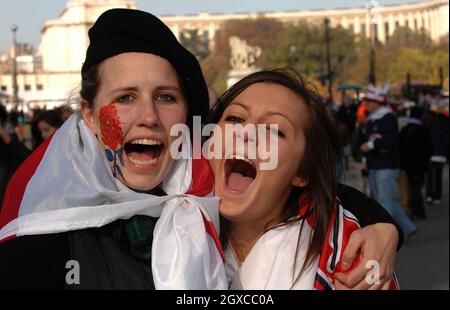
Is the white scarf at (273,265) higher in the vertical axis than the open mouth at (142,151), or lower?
lower

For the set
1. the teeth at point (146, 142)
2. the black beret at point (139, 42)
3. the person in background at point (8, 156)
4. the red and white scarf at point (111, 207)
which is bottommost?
the person in background at point (8, 156)

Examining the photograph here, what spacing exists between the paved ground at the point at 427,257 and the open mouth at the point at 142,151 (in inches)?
219

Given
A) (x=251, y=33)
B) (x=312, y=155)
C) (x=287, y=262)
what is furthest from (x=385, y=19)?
(x=287, y=262)

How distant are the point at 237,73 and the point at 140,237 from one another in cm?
3508

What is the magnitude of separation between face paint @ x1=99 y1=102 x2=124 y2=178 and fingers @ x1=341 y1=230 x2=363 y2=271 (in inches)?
22.9

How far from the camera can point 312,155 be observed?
7.36 feet

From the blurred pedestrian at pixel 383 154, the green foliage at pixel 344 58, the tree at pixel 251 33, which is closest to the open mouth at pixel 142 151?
the blurred pedestrian at pixel 383 154

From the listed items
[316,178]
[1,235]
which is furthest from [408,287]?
→ [1,235]

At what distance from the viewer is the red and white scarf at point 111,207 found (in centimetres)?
190

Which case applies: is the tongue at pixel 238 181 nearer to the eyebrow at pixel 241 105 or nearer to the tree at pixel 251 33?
the eyebrow at pixel 241 105

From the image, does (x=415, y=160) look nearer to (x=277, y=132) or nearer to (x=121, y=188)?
(x=277, y=132)

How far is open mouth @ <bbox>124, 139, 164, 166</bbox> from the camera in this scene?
2.11 metres

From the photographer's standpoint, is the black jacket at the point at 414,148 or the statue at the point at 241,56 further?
the statue at the point at 241,56

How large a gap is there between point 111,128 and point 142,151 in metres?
0.10
